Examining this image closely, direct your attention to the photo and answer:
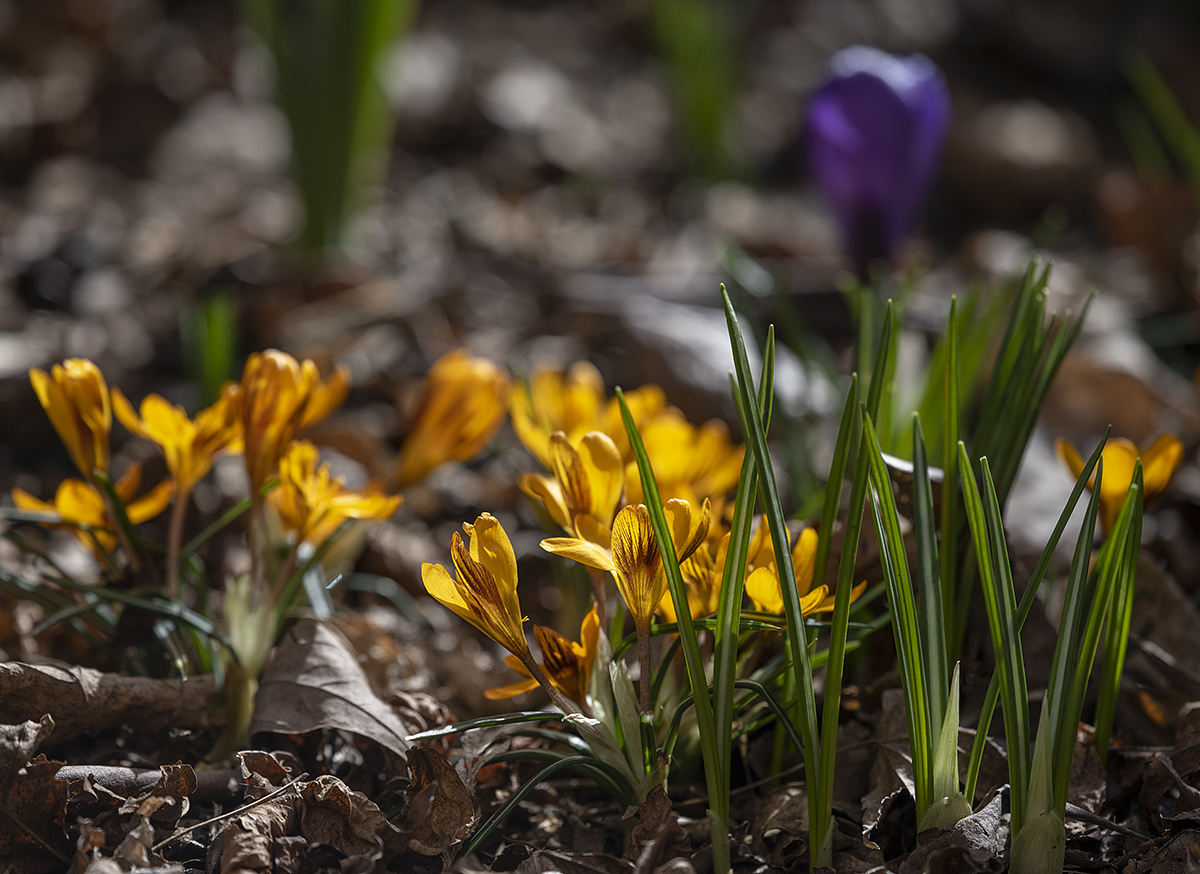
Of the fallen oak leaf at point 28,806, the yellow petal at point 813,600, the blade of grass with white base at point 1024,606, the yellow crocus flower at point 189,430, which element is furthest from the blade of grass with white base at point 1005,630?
the fallen oak leaf at point 28,806

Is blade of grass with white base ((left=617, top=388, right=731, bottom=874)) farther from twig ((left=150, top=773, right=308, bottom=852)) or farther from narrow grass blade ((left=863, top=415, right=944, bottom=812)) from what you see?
twig ((left=150, top=773, right=308, bottom=852))

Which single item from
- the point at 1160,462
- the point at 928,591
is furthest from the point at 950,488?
the point at 1160,462

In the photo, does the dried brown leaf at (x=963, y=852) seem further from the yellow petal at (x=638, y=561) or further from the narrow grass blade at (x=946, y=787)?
the yellow petal at (x=638, y=561)

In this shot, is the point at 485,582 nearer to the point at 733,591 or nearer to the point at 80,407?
the point at 733,591

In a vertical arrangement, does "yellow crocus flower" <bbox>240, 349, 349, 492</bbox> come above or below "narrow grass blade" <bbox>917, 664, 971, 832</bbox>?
above

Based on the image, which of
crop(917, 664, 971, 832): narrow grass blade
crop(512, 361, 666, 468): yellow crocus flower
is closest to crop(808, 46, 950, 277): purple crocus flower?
crop(512, 361, 666, 468): yellow crocus flower

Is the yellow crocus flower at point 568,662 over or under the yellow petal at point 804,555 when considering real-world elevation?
under

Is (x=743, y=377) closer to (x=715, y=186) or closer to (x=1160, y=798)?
(x=1160, y=798)
